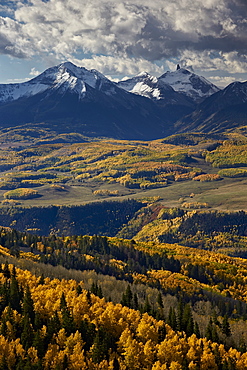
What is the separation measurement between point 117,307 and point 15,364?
59.0 meters

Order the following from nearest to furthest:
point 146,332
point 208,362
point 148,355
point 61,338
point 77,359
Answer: point 77,359
point 148,355
point 61,338
point 208,362
point 146,332

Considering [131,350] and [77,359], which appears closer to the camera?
[77,359]

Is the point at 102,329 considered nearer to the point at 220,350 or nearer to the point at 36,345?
the point at 36,345

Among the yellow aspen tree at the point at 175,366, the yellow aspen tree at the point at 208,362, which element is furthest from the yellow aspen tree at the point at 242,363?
the yellow aspen tree at the point at 175,366

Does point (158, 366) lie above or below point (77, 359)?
Result: below

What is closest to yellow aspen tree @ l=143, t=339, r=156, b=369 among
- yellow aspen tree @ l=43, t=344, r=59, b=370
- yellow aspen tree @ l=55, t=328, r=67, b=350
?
yellow aspen tree @ l=55, t=328, r=67, b=350

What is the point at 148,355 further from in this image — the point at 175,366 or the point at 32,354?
the point at 32,354

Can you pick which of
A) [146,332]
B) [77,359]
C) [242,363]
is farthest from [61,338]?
[242,363]

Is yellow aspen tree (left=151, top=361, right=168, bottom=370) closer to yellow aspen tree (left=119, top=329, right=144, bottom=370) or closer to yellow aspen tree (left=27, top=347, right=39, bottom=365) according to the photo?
yellow aspen tree (left=119, top=329, right=144, bottom=370)

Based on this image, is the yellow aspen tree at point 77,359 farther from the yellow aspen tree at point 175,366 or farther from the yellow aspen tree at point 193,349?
the yellow aspen tree at point 193,349

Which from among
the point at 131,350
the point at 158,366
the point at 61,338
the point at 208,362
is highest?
the point at 61,338

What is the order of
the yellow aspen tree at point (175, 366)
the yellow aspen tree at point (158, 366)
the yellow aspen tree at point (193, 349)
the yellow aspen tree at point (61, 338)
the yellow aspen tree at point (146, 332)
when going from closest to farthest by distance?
the yellow aspen tree at point (158, 366)
the yellow aspen tree at point (175, 366)
the yellow aspen tree at point (61, 338)
the yellow aspen tree at point (193, 349)
the yellow aspen tree at point (146, 332)

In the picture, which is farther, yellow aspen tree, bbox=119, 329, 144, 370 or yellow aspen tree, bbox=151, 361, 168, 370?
yellow aspen tree, bbox=119, 329, 144, 370

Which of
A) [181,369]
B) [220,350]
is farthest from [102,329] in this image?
[220,350]
